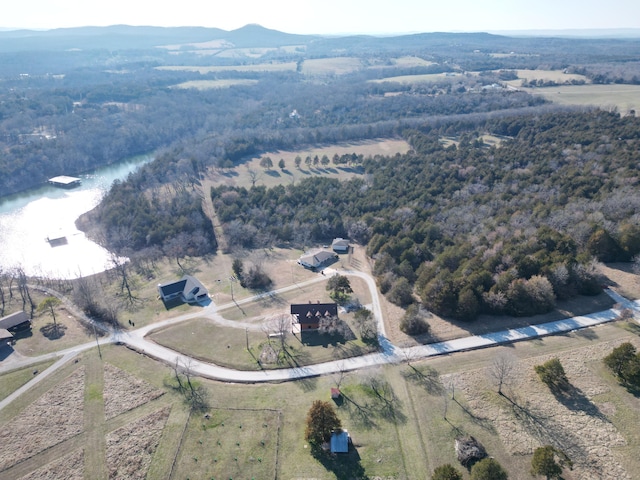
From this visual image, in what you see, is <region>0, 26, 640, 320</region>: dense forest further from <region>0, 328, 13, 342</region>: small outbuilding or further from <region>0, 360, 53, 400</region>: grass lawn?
<region>0, 360, 53, 400</region>: grass lawn

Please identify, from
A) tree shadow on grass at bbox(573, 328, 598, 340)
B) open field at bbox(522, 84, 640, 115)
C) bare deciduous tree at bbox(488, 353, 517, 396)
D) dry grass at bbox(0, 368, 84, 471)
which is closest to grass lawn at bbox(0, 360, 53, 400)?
dry grass at bbox(0, 368, 84, 471)

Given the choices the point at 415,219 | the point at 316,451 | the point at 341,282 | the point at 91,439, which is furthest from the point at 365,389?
the point at 415,219

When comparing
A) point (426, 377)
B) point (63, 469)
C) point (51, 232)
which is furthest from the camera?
point (51, 232)

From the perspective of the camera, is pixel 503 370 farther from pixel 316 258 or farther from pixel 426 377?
pixel 316 258

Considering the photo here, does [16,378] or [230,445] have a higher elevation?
[230,445]

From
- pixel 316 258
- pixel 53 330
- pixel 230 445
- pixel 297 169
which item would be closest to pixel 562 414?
pixel 230 445

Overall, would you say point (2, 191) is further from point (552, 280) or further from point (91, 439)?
point (552, 280)
